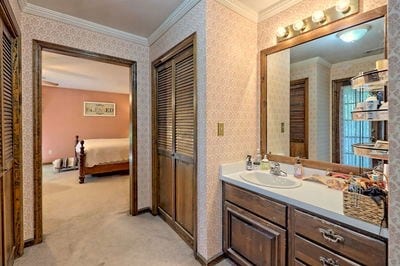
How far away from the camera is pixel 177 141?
94.7 inches

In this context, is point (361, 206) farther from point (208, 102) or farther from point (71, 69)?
point (71, 69)

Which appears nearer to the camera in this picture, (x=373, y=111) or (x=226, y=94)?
(x=373, y=111)

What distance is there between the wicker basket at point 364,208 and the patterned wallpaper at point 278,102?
0.95m

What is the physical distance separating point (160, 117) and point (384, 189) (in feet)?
7.70

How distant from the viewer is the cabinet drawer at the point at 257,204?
4.69 ft

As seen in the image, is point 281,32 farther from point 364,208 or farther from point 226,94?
point 364,208

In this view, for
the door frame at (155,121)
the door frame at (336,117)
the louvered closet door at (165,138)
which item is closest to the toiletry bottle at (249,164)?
the door frame at (155,121)

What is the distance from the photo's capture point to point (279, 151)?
2.09 m

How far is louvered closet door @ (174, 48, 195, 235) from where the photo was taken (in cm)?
215

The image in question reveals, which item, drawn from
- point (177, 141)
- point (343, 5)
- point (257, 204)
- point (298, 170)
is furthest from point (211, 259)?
point (343, 5)

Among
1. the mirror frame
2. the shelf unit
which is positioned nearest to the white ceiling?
the mirror frame

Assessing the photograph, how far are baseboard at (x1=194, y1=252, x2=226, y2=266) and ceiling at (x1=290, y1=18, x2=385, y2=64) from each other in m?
1.97

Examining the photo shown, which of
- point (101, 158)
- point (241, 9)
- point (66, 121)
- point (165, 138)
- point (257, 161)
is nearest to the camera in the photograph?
point (241, 9)

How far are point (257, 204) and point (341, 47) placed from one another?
141 cm
